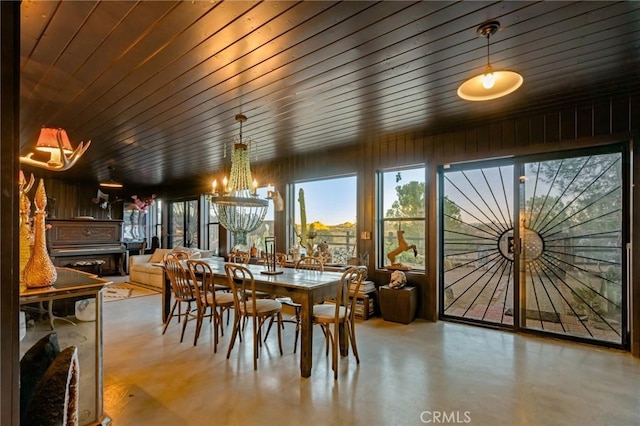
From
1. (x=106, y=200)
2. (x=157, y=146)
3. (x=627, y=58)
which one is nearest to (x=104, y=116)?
(x=157, y=146)

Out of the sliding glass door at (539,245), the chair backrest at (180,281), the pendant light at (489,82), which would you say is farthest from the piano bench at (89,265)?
the pendant light at (489,82)

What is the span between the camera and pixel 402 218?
4785 millimetres

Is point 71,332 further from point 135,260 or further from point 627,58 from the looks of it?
point 135,260

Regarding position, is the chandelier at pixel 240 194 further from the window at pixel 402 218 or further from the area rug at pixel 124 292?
the area rug at pixel 124 292

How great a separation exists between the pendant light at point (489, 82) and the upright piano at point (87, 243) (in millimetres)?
8245

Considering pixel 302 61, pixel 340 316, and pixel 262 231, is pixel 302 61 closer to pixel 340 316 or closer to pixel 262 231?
pixel 340 316

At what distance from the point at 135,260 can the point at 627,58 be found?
8.45 metres

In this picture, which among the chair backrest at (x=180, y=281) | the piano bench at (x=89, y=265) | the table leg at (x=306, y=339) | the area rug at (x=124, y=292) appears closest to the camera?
the table leg at (x=306, y=339)

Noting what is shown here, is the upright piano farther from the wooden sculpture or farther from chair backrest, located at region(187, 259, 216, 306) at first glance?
the wooden sculpture

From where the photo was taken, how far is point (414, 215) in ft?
15.3

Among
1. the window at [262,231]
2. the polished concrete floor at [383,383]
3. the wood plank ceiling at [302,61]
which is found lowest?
the polished concrete floor at [383,383]

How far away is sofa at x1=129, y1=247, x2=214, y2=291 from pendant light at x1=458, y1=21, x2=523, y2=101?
5.59 meters

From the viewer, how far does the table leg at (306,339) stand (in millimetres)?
2703

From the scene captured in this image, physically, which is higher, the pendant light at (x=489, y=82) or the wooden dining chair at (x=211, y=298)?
the pendant light at (x=489, y=82)
